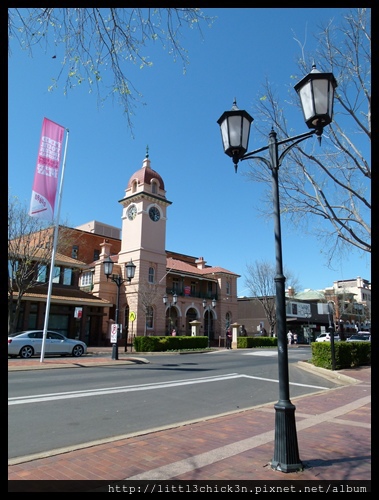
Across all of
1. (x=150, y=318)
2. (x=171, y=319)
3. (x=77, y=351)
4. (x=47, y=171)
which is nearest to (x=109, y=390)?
(x=47, y=171)

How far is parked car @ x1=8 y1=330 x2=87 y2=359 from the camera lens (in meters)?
18.8

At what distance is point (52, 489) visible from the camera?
11.7 feet

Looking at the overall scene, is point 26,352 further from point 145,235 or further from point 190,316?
point 190,316

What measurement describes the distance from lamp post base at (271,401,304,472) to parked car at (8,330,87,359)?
17.2 m

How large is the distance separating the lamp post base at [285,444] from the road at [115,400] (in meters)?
2.49

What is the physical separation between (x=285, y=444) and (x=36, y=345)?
1785 centimetres

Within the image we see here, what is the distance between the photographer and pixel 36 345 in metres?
19.5

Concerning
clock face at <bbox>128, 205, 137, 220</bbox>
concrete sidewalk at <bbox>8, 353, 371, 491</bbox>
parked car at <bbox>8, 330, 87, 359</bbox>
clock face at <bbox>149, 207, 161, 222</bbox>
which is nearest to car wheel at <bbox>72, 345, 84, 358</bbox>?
parked car at <bbox>8, 330, 87, 359</bbox>

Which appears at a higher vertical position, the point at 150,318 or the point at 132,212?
the point at 132,212

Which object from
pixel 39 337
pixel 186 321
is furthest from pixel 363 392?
pixel 186 321

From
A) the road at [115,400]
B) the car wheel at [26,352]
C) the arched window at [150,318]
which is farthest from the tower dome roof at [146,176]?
the road at [115,400]

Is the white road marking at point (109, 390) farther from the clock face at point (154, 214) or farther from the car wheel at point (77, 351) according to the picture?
the clock face at point (154, 214)
